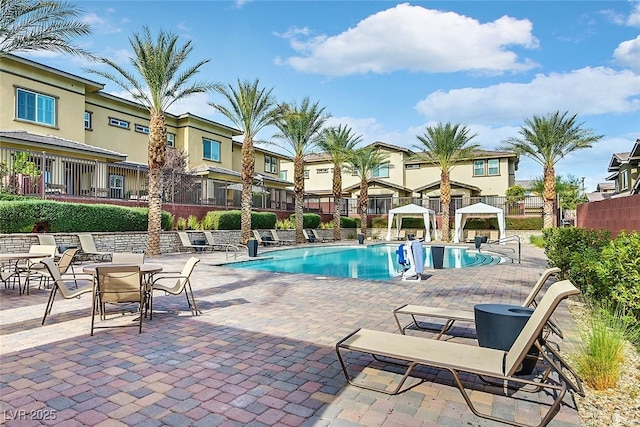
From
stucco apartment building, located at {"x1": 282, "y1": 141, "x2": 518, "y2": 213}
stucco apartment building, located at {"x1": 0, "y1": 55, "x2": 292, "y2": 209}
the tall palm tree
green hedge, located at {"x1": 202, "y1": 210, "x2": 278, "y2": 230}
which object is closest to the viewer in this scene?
stucco apartment building, located at {"x1": 0, "y1": 55, "x2": 292, "y2": 209}

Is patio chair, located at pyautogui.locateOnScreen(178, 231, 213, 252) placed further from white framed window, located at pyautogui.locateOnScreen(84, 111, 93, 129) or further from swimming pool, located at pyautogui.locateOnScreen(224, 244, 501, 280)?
white framed window, located at pyautogui.locateOnScreen(84, 111, 93, 129)

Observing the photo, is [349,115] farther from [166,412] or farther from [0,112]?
[166,412]

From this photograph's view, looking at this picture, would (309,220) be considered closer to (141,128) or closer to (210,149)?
(210,149)

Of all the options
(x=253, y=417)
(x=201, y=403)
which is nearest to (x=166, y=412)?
(x=201, y=403)

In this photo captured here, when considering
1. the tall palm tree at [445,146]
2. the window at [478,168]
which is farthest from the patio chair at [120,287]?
the window at [478,168]

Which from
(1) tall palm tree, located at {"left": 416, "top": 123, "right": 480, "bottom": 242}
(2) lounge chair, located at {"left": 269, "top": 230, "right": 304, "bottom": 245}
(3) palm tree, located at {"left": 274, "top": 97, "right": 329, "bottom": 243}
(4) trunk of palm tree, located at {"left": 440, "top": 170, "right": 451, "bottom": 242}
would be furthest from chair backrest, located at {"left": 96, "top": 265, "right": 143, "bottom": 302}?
(4) trunk of palm tree, located at {"left": 440, "top": 170, "right": 451, "bottom": 242}

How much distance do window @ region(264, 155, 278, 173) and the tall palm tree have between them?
16.9 m

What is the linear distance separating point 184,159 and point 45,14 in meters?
17.5

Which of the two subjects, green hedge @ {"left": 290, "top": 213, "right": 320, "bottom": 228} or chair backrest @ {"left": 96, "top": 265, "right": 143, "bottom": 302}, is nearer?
chair backrest @ {"left": 96, "top": 265, "right": 143, "bottom": 302}

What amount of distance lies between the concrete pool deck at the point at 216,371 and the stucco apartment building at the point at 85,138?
11.2 metres

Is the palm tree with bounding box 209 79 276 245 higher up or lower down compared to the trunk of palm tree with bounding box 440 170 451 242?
higher up

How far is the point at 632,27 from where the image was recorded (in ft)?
45.2

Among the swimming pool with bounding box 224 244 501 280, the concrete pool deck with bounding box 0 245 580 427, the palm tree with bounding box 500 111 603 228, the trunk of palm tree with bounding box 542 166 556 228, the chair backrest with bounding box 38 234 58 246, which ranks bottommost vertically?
the swimming pool with bounding box 224 244 501 280

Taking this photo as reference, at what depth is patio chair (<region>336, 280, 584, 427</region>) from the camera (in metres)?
3.13
